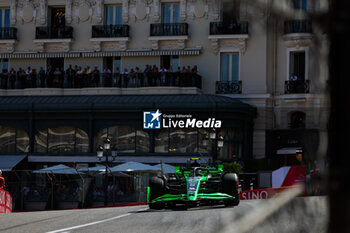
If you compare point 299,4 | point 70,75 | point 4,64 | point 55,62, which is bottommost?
point 299,4

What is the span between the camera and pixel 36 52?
141 ft

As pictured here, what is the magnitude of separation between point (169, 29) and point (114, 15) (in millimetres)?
3896

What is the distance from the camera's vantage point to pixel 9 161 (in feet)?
124

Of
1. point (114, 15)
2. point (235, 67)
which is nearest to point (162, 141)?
point (235, 67)

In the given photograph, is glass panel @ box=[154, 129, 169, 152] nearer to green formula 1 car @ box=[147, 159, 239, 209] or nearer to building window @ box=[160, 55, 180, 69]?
building window @ box=[160, 55, 180, 69]

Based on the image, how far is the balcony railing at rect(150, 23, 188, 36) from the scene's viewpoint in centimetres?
4081

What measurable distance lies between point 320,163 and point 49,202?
2673 centimetres

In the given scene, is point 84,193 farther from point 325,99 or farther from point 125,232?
point 325,99

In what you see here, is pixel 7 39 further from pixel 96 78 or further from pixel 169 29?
pixel 169 29

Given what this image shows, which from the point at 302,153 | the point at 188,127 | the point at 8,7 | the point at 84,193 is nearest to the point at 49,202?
the point at 84,193

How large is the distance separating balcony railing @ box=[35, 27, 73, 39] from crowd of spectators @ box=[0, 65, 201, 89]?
2047mm

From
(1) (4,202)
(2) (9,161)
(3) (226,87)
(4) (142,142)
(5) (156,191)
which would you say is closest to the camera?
(5) (156,191)

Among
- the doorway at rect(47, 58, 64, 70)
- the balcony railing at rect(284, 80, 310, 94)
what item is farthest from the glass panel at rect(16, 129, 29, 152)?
the balcony railing at rect(284, 80, 310, 94)

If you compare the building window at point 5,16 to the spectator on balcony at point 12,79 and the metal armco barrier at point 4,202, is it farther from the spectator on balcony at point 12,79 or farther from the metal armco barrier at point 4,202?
the metal armco barrier at point 4,202
